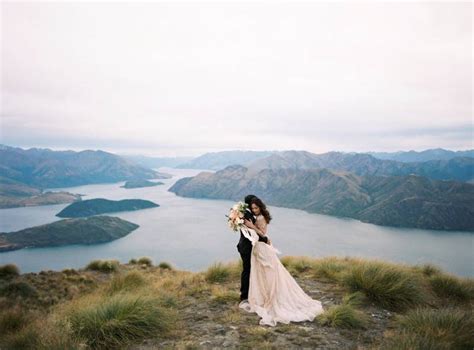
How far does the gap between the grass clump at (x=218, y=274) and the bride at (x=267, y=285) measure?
352cm

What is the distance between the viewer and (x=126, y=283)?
38.7 ft

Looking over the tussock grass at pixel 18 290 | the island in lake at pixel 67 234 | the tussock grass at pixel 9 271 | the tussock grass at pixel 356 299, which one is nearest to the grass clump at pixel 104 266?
Result: the tussock grass at pixel 9 271

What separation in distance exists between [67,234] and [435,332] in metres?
198

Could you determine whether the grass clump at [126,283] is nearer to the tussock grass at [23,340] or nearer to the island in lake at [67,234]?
the tussock grass at [23,340]

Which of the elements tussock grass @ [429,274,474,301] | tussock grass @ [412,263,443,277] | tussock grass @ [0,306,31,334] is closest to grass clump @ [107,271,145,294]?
tussock grass @ [0,306,31,334]

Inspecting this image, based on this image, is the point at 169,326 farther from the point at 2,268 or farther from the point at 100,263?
the point at 2,268

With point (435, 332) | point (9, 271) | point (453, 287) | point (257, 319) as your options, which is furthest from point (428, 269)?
point (9, 271)

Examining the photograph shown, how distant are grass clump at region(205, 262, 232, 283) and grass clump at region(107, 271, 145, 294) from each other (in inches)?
103

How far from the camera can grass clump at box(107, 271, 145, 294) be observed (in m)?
11.3

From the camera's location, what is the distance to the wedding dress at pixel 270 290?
852cm

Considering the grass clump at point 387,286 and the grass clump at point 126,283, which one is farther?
the grass clump at point 126,283

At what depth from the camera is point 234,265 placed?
46.0 feet

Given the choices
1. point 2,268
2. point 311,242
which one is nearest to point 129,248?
point 311,242

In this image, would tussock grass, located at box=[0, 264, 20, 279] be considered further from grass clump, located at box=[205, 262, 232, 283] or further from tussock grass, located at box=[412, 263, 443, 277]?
tussock grass, located at box=[412, 263, 443, 277]
